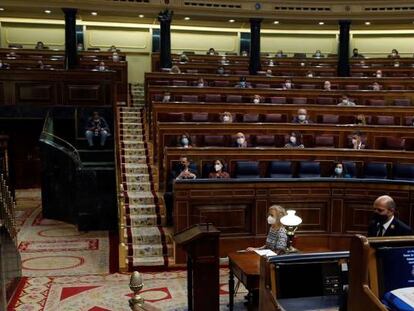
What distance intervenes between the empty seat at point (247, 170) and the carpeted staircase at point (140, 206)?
1160mm

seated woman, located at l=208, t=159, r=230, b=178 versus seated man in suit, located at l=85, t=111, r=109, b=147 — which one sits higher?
seated man in suit, located at l=85, t=111, r=109, b=147

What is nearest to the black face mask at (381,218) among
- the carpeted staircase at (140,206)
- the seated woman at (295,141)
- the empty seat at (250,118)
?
the carpeted staircase at (140,206)

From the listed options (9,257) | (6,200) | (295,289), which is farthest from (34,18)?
(295,289)

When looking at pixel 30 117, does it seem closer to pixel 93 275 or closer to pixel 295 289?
pixel 93 275

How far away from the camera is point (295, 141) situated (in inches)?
312

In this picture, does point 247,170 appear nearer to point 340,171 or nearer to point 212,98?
point 340,171

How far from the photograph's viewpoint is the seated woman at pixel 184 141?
7602mm

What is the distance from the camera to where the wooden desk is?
4008 mm

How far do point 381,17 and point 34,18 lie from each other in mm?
9704

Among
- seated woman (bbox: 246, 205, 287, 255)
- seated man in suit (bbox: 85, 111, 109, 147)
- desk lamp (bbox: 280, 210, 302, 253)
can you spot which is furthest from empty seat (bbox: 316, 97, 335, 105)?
desk lamp (bbox: 280, 210, 302, 253)

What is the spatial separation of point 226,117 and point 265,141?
86 centimetres

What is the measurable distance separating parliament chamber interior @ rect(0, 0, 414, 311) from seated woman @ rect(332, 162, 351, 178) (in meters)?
0.06

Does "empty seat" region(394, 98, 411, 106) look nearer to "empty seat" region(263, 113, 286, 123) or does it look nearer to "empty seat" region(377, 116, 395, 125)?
"empty seat" region(377, 116, 395, 125)

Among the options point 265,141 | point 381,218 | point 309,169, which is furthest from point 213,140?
point 381,218
